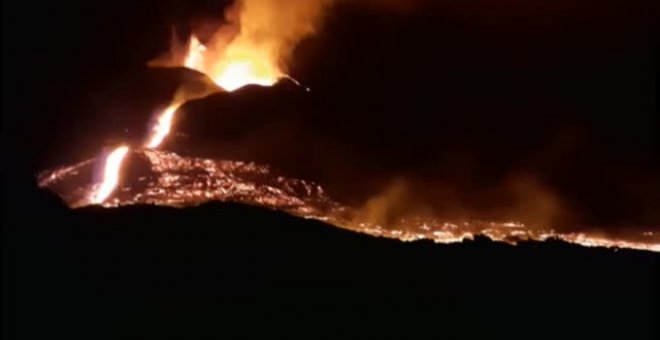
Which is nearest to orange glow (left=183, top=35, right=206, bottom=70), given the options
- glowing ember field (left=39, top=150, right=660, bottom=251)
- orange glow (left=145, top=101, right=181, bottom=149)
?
orange glow (left=145, top=101, right=181, bottom=149)

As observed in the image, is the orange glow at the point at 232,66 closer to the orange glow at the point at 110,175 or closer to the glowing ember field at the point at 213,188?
the glowing ember field at the point at 213,188

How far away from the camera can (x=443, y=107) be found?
374 inches

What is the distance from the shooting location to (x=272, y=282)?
18.9 feet

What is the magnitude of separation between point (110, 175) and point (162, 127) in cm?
90

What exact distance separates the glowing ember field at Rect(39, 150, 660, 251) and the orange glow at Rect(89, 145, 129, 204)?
3 cm

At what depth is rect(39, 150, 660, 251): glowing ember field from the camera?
6.33 m

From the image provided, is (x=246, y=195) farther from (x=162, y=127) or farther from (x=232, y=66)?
(x=232, y=66)

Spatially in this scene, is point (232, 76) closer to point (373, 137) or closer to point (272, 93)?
point (272, 93)

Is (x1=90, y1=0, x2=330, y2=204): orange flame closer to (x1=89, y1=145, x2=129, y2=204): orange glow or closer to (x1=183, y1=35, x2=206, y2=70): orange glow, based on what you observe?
(x1=183, y1=35, x2=206, y2=70): orange glow

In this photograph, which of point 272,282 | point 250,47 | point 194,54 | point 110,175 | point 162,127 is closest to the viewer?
point 272,282

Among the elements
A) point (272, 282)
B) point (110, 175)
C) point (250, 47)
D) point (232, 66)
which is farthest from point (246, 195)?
point (250, 47)

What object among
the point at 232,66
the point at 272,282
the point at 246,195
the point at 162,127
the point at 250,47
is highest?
the point at 250,47

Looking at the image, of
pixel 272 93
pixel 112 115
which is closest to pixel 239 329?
pixel 112 115

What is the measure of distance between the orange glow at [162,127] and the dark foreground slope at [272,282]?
1.32 metres
